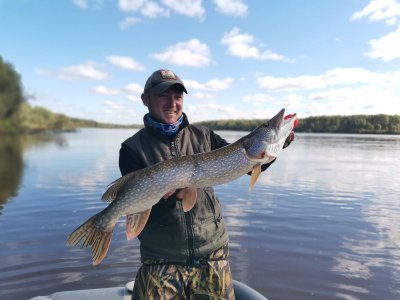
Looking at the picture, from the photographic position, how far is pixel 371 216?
33.6ft

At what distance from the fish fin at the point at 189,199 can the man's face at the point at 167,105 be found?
665mm

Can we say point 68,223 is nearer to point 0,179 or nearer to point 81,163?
point 0,179

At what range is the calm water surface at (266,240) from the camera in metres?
6.01

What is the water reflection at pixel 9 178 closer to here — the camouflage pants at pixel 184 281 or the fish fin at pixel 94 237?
the fish fin at pixel 94 237

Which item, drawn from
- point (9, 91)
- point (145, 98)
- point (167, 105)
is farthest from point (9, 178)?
point (167, 105)

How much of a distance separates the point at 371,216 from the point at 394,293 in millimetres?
4764

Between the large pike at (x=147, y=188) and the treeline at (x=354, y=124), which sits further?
the treeline at (x=354, y=124)

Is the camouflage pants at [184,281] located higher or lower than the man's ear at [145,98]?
lower

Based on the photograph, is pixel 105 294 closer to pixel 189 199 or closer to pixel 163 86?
pixel 189 199

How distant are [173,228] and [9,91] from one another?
26.6 m

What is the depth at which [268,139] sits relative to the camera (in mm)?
3072

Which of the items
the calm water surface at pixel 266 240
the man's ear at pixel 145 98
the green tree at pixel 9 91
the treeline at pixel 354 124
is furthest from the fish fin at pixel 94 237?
the treeline at pixel 354 124

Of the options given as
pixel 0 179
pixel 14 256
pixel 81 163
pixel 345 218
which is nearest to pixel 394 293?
pixel 345 218

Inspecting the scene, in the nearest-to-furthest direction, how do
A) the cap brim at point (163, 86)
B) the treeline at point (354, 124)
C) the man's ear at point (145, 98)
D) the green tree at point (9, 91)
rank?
the cap brim at point (163, 86), the man's ear at point (145, 98), the green tree at point (9, 91), the treeline at point (354, 124)
